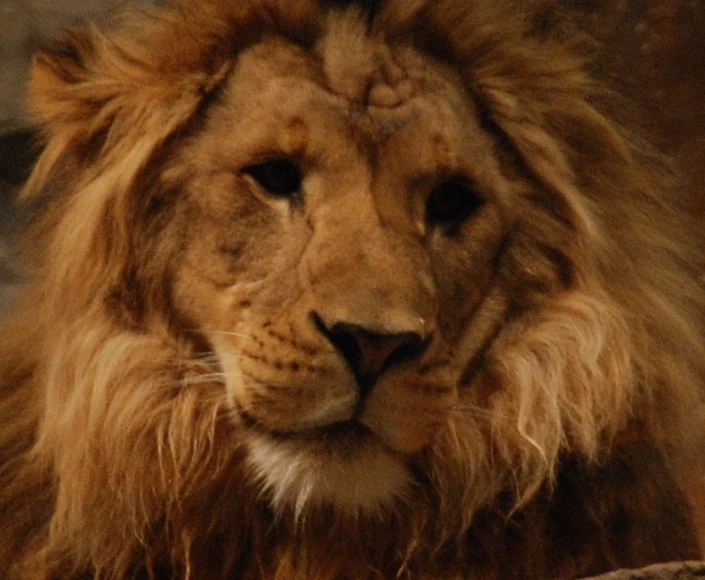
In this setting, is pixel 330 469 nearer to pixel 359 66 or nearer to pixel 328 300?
pixel 328 300

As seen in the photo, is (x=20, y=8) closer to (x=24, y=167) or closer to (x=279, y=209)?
(x=24, y=167)

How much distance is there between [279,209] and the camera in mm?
3191

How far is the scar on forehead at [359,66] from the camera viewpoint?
10.8 feet

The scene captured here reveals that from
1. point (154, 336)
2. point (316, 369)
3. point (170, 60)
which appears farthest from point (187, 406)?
point (170, 60)

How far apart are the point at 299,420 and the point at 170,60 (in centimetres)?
87

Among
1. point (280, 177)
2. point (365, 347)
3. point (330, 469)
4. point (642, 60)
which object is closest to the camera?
point (365, 347)

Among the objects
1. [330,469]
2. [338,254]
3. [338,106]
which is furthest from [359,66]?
[330,469]

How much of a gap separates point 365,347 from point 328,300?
0.44 ft

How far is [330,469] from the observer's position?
9.73 ft

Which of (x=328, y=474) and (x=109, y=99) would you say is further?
(x=109, y=99)

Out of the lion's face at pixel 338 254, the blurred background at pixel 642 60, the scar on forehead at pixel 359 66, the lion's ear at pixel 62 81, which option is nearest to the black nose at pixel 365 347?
the lion's face at pixel 338 254

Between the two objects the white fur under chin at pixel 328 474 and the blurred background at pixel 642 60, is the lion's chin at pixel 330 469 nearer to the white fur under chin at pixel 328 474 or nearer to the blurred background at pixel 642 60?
the white fur under chin at pixel 328 474

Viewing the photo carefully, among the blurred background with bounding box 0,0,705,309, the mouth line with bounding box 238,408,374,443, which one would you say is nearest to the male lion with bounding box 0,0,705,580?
the mouth line with bounding box 238,408,374,443

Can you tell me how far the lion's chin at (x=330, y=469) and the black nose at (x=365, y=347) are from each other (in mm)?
114
